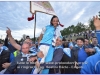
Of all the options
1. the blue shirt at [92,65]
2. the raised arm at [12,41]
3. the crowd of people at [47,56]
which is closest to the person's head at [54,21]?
the crowd of people at [47,56]

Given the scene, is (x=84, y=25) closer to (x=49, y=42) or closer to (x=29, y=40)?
(x=49, y=42)

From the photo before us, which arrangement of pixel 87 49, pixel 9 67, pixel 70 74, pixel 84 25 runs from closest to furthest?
pixel 70 74 → pixel 9 67 → pixel 84 25 → pixel 87 49

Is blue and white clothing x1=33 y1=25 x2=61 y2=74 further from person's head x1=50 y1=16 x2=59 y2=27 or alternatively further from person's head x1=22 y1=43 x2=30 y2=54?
person's head x1=22 y1=43 x2=30 y2=54

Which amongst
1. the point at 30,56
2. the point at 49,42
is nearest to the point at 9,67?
the point at 30,56

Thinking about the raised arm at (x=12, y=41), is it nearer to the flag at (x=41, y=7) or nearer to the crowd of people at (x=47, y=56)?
the crowd of people at (x=47, y=56)

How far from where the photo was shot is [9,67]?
1.57 meters

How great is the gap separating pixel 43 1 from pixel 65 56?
0.68 metres

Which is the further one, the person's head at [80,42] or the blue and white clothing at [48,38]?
the person's head at [80,42]

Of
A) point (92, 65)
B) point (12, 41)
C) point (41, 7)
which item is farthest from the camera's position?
point (12, 41)

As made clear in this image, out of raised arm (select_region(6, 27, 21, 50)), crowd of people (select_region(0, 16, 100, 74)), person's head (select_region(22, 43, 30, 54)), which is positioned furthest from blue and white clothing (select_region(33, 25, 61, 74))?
raised arm (select_region(6, 27, 21, 50))

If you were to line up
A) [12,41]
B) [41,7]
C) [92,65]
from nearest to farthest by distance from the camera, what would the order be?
[92,65], [41,7], [12,41]

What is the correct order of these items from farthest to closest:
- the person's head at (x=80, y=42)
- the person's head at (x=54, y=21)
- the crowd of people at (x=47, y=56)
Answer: the person's head at (x=80, y=42) < the person's head at (x=54, y=21) < the crowd of people at (x=47, y=56)

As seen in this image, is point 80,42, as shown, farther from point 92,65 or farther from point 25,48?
point 92,65

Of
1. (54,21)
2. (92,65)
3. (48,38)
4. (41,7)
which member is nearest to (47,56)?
(48,38)
